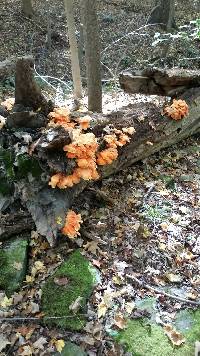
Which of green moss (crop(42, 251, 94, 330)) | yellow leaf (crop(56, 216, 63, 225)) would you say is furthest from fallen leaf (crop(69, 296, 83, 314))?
yellow leaf (crop(56, 216, 63, 225))

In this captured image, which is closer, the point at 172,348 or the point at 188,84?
the point at 172,348

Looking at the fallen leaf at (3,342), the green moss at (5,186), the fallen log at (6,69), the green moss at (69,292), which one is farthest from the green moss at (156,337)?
the fallen log at (6,69)

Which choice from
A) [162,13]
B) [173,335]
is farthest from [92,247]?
[162,13]

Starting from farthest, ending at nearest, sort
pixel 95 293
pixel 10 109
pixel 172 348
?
pixel 10 109, pixel 95 293, pixel 172 348

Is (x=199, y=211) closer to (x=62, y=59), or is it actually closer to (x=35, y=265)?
(x=35, y=265)

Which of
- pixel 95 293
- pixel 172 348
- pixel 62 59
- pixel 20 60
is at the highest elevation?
pixel 20 60

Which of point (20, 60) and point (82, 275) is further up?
point (20, 60)

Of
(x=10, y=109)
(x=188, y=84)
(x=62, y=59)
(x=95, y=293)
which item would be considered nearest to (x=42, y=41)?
(x=62, y=59)
